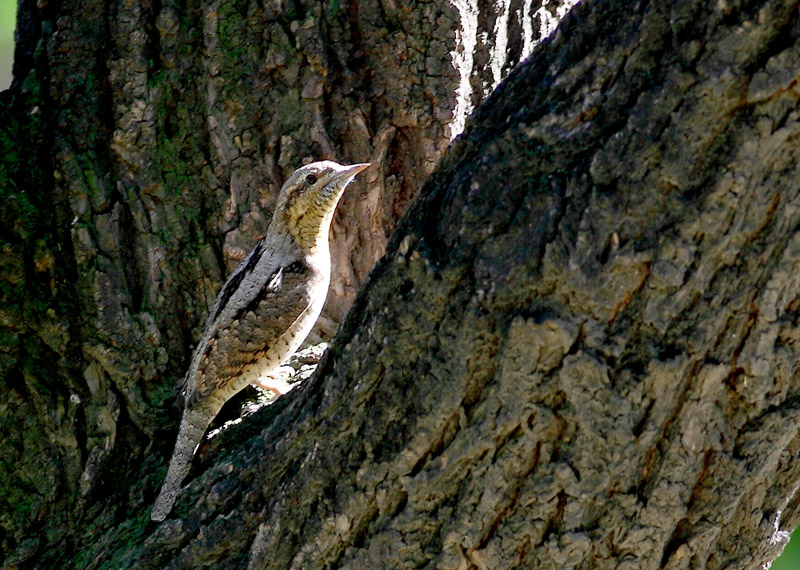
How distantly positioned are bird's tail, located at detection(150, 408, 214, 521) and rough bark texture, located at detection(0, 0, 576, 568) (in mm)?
167

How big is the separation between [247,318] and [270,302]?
0.56ft

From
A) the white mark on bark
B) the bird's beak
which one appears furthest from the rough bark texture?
the bird's beak

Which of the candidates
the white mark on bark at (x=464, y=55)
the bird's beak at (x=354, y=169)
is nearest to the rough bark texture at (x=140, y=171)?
the white mark on bark at (x=464, y=55)

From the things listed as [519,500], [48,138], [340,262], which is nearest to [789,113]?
[519,500]

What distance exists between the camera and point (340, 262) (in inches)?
158

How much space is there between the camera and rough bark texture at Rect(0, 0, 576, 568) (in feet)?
10.6

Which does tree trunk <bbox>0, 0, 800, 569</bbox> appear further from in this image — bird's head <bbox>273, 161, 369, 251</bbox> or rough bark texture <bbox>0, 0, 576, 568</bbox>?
bird's head <bbox>273, 161, 369, 251</bbox>

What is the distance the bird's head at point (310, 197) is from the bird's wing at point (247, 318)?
0.17 metres

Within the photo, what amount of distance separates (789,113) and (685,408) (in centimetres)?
73

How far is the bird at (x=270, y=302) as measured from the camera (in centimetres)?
334

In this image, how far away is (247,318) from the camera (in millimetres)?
3732

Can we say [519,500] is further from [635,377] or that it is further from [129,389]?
[129,389]

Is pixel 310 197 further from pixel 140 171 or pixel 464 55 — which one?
pixel 464 55

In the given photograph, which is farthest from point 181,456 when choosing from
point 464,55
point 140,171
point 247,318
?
point 464,55
